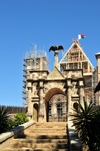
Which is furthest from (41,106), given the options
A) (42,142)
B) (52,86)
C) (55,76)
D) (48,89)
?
(42,142)

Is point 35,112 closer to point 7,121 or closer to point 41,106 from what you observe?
point 41,106

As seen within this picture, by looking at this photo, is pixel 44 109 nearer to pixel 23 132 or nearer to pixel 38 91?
pixel 38 91

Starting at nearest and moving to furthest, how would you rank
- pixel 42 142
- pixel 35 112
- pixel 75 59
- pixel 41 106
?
pixel 42 142
pixel 41 106
pixel 35 112
pixel 75 59

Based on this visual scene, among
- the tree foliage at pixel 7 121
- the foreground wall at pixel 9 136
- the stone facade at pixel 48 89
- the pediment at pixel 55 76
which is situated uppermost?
the pediment at pixel 55 76

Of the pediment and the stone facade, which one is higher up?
the pediment

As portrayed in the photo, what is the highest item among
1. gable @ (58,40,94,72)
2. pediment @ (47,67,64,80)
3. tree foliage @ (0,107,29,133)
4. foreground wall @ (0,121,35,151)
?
gable @ (58,40,94,72)

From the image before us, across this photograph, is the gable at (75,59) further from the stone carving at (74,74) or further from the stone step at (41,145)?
the stone step at (41,145)

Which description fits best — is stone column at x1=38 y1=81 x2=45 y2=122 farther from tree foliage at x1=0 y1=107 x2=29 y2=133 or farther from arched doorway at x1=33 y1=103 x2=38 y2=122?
tree foliage at x1=0 y1=107 x2=29 y2=133

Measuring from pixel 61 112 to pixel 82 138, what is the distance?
3337 cm

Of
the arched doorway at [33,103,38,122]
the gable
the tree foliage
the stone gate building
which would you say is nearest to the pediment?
the stone gate building

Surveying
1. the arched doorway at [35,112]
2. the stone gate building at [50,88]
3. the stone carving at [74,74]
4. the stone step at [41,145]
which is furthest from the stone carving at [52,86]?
Result: the stone step at [41,145]

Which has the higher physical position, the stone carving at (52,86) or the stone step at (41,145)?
the stone carving at (52,86)

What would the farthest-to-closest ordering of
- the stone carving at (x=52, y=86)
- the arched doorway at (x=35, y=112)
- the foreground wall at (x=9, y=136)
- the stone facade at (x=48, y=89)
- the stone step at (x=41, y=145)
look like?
the arched doorway at (x=35, y=112) < the stone carving at (x=52, y=86) < the stone facade at (x=48, y=89) < the stone step at (x=41, y=145) < the foreground wall at (x=9, y=136)

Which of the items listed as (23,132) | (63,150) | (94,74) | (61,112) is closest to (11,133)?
(23,132)
